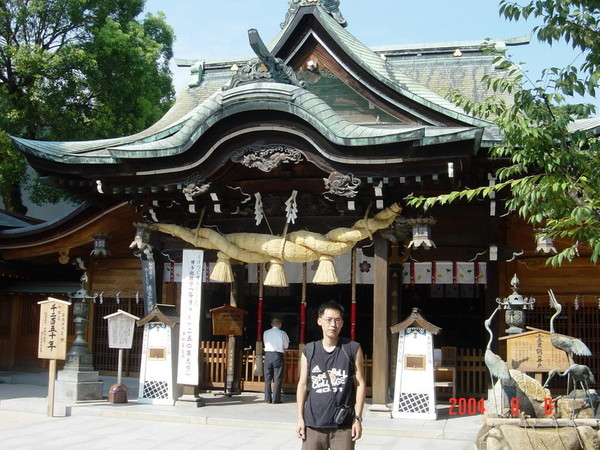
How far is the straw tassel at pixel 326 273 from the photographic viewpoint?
452 inches

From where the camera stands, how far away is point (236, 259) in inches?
489

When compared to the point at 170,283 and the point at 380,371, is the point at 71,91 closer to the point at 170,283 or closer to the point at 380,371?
the point at 170,283

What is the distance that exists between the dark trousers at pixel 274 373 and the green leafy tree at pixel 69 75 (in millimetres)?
10254

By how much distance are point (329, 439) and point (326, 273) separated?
6319 millimetres

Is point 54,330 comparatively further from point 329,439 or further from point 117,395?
point 329,439

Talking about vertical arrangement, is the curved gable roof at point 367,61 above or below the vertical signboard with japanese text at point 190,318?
above

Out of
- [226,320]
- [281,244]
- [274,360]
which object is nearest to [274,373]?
[274,360]

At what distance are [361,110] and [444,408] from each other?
229 inches

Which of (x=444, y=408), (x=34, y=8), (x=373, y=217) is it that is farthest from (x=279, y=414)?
(x=34, y=8)

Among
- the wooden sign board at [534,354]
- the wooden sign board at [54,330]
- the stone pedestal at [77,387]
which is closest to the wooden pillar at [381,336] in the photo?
the wooden sign board at [534,354]

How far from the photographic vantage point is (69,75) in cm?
1867

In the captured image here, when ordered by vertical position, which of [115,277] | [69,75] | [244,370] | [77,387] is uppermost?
[69,75]

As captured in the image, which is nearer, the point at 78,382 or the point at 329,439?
the point at 329,439
